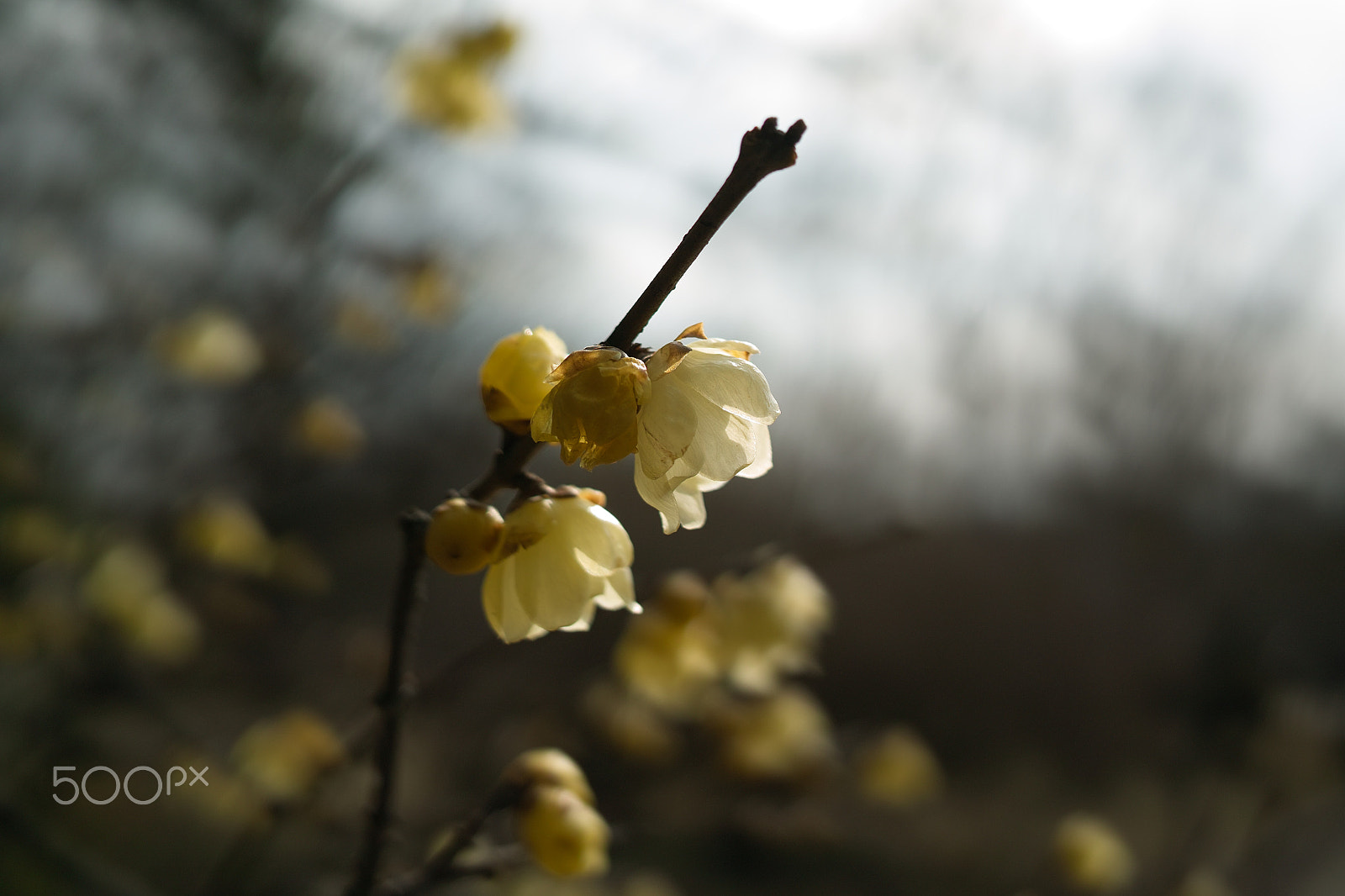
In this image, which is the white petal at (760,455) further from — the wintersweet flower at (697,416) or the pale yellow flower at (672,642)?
the pale yellow flower at (672,642)

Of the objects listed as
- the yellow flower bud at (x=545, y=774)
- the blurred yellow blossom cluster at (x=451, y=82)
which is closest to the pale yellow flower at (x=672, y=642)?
the yellow flower bud at (x=545, y=774)

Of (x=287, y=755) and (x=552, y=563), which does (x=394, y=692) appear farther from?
(x=287, y=755)

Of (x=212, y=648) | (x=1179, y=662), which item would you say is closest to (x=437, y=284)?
(x=212, y=648)

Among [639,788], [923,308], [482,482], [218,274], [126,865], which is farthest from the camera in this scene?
[923,308]

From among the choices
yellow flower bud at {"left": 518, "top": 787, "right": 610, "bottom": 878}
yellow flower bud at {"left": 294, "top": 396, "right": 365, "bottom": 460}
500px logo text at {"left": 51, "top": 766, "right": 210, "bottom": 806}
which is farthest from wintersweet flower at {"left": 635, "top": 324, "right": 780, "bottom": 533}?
yellow flower bud at {"left": 294, "top": 396, "right": 365, "bottom": 460}

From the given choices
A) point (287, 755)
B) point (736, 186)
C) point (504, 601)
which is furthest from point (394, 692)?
point (287, 755)

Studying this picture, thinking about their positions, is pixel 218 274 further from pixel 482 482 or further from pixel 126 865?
pixel 482 482

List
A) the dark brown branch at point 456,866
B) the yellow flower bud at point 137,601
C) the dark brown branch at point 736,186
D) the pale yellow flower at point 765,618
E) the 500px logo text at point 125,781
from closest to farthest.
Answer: the dark brown branch at point 736,186 → the dark brown branch at point 456,866 → the 500px logo text at point 125,781 → the pale yellow flower at point 765,618 → the yellow flower bud at point 137,601
